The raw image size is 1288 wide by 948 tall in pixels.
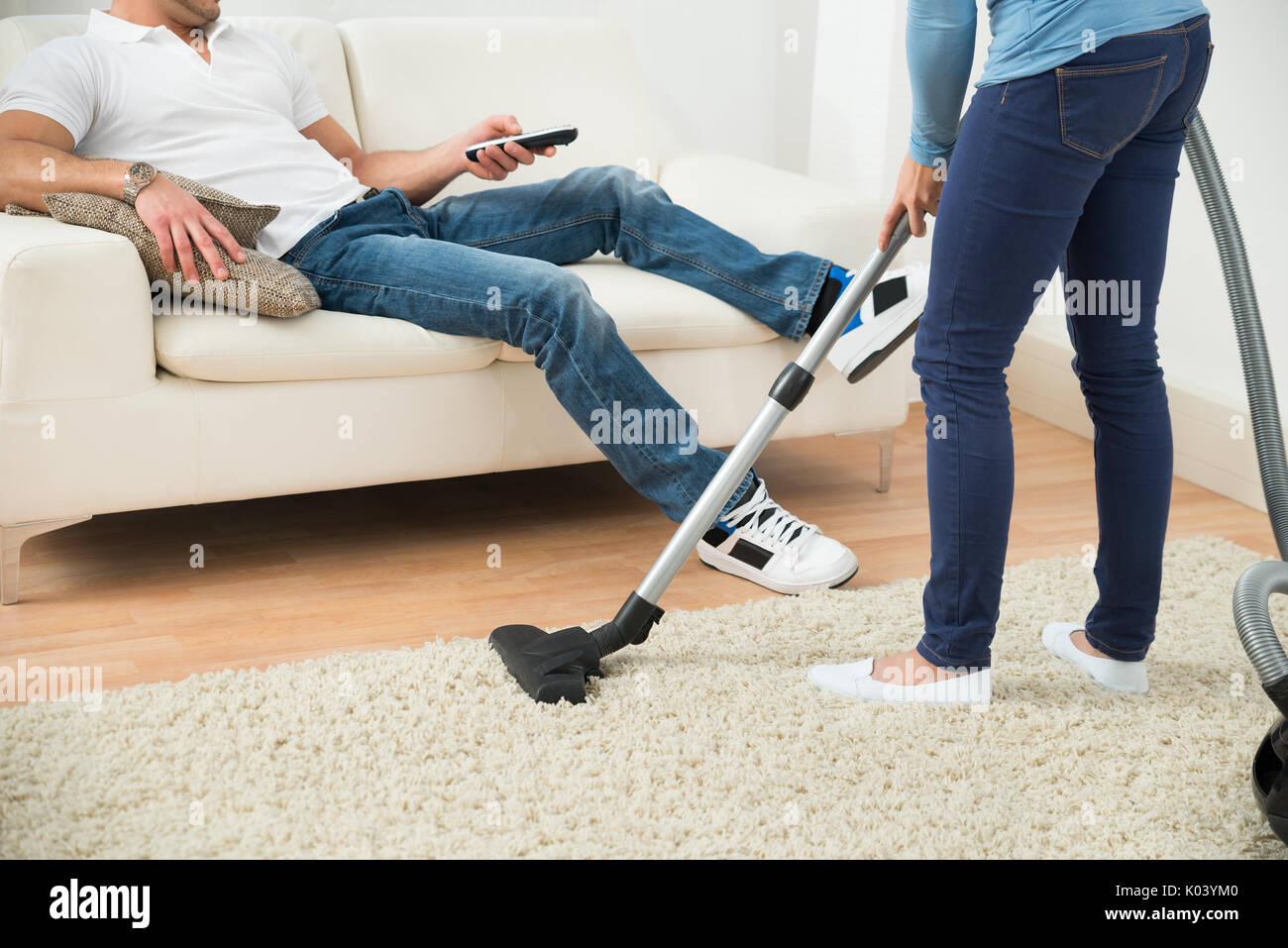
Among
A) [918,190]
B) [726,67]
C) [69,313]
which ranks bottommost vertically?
[69,313]

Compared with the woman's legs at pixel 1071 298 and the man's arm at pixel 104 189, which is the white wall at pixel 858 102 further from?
the woman's legs at pixel 1071 298

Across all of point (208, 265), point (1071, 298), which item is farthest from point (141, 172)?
point (1071, 298)

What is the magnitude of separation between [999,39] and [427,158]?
1188mm

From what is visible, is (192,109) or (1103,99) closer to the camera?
(1103,99)

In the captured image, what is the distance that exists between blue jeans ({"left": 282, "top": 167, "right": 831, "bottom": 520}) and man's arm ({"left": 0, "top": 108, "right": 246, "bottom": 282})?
0.70ft

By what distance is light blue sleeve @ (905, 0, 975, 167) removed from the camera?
129 centimetres

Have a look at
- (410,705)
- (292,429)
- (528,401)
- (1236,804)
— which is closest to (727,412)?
(528,401)

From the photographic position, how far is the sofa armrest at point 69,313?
1.63 meters

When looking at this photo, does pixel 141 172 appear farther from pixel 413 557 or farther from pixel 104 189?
pixel 413 557

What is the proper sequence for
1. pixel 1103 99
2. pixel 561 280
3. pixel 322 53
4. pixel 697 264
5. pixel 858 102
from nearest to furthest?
pixel 1103 99 < pixel 561 280 < pixel 697 264 < pixel 322 53 < pixel 858 102

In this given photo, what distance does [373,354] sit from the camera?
1.87 meters

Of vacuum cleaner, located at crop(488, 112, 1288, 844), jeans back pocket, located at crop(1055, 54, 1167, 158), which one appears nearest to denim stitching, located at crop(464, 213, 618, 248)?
vacuum cleaner, located at crop(488, 112, 1288, 844)
